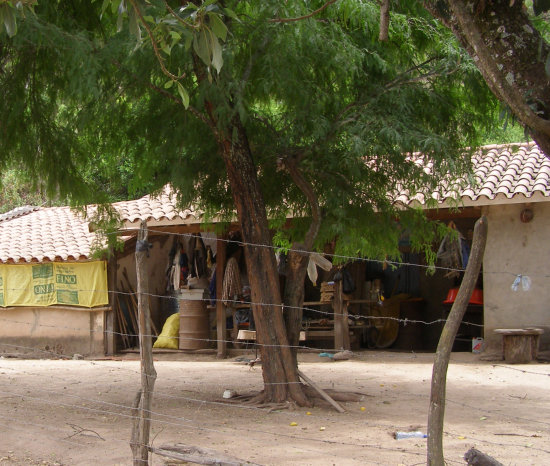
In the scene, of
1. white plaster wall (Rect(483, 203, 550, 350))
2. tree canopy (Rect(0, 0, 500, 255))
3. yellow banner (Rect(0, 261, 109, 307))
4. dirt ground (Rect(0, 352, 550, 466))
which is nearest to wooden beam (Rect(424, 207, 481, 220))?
white plaster wall (Rect(483, 203, 550, 350))

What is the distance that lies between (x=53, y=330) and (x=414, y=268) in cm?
786

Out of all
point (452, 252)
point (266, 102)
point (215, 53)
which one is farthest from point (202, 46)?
point (452, 252)

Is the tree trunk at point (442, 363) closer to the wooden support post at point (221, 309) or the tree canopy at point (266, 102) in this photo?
the tree canopy at point (266, 102)

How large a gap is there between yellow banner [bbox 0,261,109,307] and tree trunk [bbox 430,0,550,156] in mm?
11399

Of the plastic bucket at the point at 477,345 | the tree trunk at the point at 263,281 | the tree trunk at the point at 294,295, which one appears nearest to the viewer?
the tree trunk at the point at 263,281

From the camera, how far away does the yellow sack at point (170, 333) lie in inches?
577

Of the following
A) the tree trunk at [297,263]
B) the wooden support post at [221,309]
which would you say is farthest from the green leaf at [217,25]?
the wooden support post at [221,309]

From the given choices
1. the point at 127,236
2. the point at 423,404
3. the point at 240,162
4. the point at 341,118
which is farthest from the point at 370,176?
the point at 127,236

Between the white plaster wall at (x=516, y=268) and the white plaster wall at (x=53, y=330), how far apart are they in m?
7.67

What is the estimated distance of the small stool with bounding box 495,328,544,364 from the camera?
11.0m

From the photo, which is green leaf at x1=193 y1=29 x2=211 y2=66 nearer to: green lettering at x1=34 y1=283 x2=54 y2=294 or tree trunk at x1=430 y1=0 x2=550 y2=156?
tree trunk at x1=430 y1=0 x2=550 y2=156

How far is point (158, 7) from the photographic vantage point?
6.57 metres

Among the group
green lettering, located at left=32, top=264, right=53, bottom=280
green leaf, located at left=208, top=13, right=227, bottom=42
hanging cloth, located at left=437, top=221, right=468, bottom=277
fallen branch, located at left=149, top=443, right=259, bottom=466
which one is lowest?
fallen branch, located at left=149, top=443, right=259, bottom=466

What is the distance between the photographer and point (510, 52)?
387 centimetres
